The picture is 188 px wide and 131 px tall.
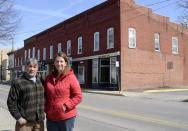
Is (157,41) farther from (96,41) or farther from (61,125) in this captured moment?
(61,125)

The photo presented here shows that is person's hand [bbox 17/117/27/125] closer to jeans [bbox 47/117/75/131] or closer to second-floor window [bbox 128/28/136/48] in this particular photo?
jeans [bbox 47/117/75/131]

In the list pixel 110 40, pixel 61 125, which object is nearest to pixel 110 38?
pixel 110 40

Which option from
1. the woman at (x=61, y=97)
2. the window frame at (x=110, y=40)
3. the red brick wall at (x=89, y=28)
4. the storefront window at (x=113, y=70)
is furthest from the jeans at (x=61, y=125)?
the window frame at (x=110, y=40)

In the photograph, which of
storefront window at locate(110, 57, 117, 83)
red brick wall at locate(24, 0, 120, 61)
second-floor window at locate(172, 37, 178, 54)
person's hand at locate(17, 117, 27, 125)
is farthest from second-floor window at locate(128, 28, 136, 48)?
person's hand at locate(17, 117, 27, 125)

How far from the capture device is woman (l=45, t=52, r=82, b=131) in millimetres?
5043

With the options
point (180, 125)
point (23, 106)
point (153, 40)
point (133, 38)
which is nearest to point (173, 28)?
point (153, 40)

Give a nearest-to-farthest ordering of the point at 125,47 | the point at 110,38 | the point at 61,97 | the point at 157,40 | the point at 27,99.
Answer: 1. the point at 61,97
2. the point at 27,99
3. the point at 125,47
4. the point at 110,38
5. the point at 157,40

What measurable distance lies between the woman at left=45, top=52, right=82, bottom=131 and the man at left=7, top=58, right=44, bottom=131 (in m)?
0.18

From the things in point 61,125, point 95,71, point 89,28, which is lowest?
point 61,125

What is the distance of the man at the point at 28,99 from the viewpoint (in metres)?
5.32

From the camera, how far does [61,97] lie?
5062mm

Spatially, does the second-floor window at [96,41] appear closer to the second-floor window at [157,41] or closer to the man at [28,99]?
the second-floor window at [157,41]

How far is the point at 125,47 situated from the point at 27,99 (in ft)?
109

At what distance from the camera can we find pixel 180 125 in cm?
1215
